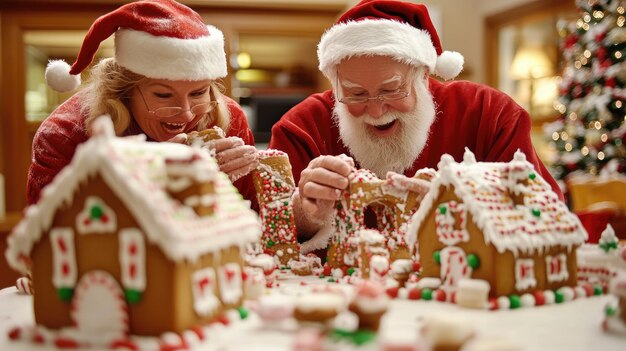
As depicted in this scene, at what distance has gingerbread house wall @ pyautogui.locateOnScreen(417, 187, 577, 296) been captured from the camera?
127 centimetres

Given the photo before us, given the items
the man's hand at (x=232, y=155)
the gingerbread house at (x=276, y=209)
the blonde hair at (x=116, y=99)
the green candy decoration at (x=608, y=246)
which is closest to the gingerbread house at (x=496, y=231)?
the green candy decoration at (x=608, y=246)

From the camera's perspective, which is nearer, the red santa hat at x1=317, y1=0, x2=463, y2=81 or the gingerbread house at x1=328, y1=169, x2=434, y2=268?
the gingerbread house at x1=328, y1=169, x2=434, y2=268

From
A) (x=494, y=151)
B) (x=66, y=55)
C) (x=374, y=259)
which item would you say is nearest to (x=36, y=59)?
(x=66, y=55)

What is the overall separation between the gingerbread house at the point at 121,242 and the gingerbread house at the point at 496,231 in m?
0.51

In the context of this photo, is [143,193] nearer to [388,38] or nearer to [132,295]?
[132,295]

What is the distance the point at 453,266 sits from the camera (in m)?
1.33

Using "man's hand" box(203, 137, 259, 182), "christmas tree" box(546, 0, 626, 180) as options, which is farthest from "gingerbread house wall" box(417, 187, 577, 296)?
"christmas tree" box(546, 0, 626, 180)

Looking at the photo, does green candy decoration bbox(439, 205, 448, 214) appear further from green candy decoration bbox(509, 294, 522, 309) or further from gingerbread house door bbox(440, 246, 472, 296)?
green candy decoration bbox(509, 294, 522, 309)

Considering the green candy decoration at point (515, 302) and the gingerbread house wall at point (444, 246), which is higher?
the gingerbread house wall at point (444, 246)

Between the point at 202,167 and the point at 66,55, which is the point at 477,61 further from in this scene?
the point at 202,167

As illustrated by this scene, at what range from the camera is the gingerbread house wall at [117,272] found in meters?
1.00

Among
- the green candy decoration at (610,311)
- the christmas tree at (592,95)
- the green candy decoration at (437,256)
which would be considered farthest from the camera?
the christmas tree at (592,95)

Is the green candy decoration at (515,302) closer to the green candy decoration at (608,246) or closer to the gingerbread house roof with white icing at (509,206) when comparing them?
the gingerbread house roof with white icing at (509,206)

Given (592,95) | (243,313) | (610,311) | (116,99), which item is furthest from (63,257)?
(592,95)
